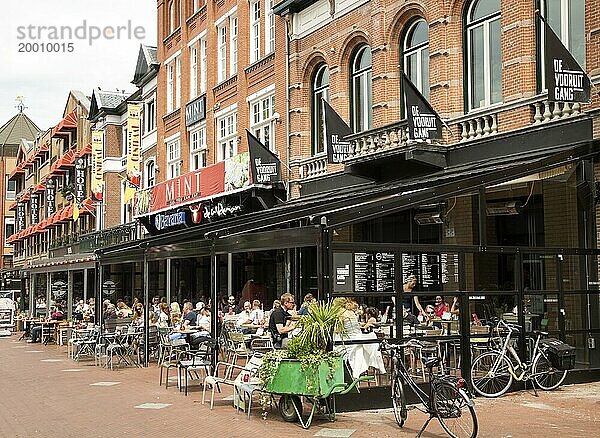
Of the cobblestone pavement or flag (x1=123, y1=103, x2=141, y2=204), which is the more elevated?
flag (x1=123, y1=103, x2=141, y2=204)

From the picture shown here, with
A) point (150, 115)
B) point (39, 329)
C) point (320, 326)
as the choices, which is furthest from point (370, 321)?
point (150, 115)

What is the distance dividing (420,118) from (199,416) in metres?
8.14

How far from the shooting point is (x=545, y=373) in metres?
13.8

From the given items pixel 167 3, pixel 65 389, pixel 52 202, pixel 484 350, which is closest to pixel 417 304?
pixel 484 350

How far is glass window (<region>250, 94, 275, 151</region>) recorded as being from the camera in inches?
1049

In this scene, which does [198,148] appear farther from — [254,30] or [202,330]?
[202,330]

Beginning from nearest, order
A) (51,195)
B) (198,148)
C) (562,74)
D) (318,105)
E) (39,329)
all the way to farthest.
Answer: (562,74) < (318,105) < (39,329) < (198,148) < (51,195)

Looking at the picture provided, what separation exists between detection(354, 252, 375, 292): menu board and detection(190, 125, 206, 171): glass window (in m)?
16.5

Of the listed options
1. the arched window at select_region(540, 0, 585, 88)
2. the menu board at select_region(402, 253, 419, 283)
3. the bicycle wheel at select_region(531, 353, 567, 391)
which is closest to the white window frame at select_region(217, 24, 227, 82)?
the menu board at select_region(402, 253, 419, 283)

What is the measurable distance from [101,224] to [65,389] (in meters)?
32.2

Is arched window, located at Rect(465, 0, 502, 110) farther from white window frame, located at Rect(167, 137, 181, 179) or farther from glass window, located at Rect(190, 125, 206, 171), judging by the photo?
white window frame, located at Rect(167, 137, 181, 179)

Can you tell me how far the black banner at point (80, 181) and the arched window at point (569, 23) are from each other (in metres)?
38.3

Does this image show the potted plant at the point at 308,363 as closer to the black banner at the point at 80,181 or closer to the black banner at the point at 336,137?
the black banner at the point at 336,137

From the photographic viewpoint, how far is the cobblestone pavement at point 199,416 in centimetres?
1095
